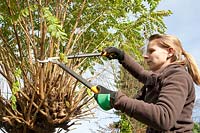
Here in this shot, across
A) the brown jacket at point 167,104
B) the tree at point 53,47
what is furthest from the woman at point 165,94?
the tree at point 53,47

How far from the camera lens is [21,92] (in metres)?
4.60

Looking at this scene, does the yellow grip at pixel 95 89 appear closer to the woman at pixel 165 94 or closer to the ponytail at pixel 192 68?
the woman at pixel 165 94

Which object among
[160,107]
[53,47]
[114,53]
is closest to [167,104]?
[160,107]

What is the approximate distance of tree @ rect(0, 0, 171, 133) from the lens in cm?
459

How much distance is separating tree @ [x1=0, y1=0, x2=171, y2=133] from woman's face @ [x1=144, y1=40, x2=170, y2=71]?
2.19 m

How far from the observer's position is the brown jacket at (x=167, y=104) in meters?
1.53

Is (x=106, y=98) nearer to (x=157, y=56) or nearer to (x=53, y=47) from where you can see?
(x=157, y=56)

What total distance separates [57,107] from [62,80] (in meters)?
0.36

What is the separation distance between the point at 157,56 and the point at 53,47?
320cm

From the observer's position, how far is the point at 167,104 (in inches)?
60.6

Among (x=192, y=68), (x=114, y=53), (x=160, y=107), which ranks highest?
(x=114, y=53)

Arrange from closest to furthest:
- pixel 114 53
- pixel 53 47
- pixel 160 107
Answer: pixel 160 107, pixel 114 53, pixel 53 47

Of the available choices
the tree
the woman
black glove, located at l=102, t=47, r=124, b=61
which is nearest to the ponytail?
Answer: the woman

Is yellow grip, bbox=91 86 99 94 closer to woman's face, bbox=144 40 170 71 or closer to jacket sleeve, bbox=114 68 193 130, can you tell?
jacket sleeve, bbox=114 68 193 130
